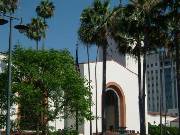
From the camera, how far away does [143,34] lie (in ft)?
143

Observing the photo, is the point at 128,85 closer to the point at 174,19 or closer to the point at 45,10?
the point at 45,10

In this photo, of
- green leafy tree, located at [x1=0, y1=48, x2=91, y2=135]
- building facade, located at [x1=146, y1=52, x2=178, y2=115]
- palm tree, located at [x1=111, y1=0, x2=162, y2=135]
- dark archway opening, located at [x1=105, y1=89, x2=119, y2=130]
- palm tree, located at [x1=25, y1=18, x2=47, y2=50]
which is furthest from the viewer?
building facade, located at [x1=146, y1=52, x2=178, y2=115]

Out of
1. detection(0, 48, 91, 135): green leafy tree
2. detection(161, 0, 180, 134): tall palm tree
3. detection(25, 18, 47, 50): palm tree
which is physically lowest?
detection(0, 48, 91, 135): green leafy tree

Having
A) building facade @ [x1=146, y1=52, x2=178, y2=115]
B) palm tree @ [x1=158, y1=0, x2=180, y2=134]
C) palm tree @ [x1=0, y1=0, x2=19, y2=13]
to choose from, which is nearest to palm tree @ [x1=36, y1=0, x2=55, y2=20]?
palm tree @ [x1=0, y1=0, x2=19, y2=13]

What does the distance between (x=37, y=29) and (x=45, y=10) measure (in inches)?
109

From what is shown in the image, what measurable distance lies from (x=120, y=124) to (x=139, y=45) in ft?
104

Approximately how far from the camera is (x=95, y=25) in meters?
50.1

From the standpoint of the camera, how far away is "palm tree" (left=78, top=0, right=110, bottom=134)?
1946 inches

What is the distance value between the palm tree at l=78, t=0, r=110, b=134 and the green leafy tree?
13757 millimetres

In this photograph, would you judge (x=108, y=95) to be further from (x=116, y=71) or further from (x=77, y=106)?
(x=77, y=106)

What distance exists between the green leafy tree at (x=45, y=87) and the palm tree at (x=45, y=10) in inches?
1280

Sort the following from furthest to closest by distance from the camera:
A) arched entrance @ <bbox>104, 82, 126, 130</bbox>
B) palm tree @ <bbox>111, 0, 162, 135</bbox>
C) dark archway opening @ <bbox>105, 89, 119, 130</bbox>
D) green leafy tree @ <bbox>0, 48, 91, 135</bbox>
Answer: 1. dark archway opening @ <bbox>105, 89, 119, 130</bbox>
2. arched entrance @ <bbox>104, 82, 126, 130</bbox>
3. palm tree @ <bbox>111, 0, 162, 135</bbox>
4. green leafy tree @ <bbox>0, 48, 91, 135</bbox>

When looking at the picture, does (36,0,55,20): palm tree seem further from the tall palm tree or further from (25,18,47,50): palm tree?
the tall palm tree

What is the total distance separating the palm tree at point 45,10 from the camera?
68.1 metres
